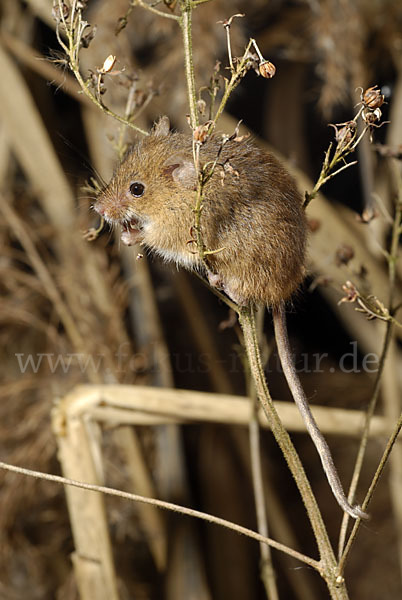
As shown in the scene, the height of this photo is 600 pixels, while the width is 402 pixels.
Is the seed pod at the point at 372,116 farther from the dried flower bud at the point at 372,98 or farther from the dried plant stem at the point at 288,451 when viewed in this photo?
the dried plant stem at the point at 288,451

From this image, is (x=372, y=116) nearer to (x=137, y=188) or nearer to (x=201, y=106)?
(x=201, y=106)

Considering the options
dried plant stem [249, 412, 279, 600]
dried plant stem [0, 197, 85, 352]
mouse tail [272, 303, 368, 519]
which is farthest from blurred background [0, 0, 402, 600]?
mouse tail [272, 303, 368, 519]

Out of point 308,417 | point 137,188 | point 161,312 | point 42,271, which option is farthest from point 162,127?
point 161,312

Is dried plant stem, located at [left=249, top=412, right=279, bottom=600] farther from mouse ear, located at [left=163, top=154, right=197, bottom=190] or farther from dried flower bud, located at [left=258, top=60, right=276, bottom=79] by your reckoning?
dried flower bud, located at [left=258, top=60, right=276, bottom=79]

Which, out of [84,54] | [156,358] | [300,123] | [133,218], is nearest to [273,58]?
[300,123]

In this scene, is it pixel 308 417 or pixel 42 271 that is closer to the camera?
pixel 308 417

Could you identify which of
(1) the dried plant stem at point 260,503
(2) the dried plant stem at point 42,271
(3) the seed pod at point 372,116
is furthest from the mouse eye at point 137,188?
(2) the dried plant stem at point 42,271

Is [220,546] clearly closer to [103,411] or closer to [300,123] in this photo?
[103,411]
